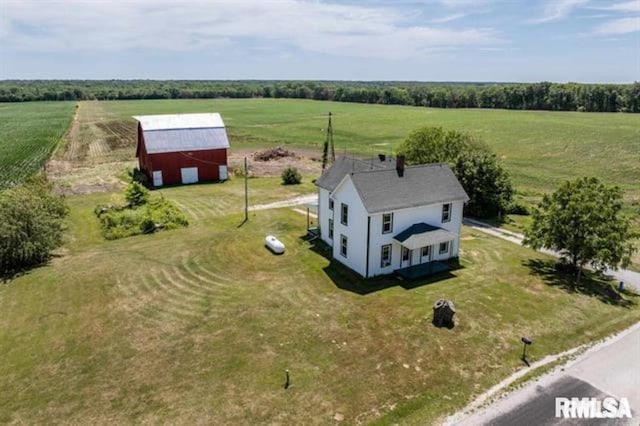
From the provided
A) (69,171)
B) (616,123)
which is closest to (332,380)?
(69,171)

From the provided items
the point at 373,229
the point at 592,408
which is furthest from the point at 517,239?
the point at 592,408

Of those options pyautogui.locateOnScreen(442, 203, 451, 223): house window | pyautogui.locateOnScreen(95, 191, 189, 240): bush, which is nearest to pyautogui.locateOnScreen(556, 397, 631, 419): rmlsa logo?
pyautogui.locateOnScreen(442, 203, 451, 223): house window

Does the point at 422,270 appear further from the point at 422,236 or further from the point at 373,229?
the point at 373,229

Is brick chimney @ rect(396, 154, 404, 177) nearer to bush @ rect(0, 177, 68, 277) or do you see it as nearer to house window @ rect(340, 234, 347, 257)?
house window @ rect(340, 234, 347, 257)

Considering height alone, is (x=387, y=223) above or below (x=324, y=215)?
above

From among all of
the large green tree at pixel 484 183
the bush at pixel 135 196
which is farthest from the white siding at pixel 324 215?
the bush at pixel 135 196

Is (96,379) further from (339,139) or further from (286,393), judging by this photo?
(339,139)
